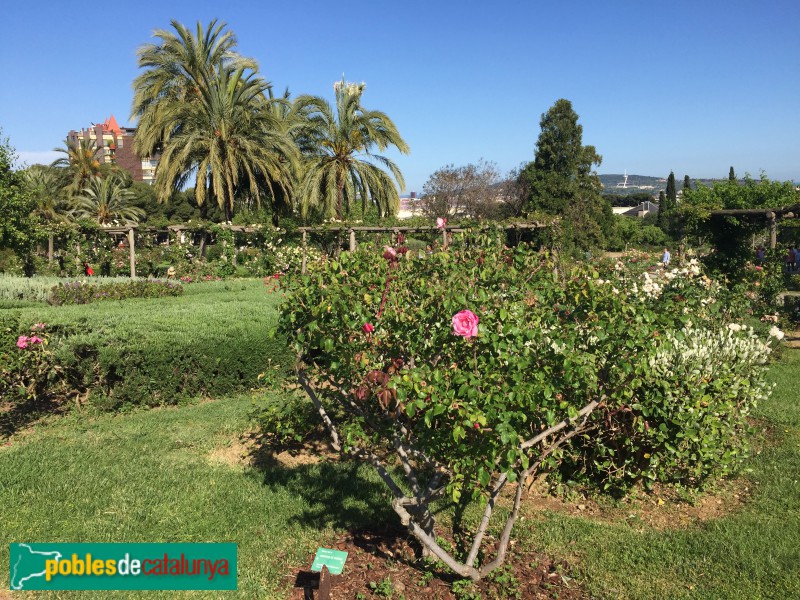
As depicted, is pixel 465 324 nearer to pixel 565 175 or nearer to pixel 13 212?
pixel 13 212

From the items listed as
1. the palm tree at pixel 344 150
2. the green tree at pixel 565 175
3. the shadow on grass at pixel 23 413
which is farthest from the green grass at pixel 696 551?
the green tree at pixel 565 175

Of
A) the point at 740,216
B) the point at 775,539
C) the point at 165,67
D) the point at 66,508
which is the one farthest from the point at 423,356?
the point at 165,67

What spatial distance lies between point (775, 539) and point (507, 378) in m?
2.25

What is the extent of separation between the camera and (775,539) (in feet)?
12.0

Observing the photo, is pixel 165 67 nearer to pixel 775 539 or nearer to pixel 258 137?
pixel 258 137

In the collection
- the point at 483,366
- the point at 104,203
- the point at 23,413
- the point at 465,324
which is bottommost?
the point at 23,413

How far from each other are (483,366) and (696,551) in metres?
1.92

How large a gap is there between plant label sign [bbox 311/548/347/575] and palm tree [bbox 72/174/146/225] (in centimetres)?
3150

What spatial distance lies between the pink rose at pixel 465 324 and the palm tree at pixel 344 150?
19.9 meters

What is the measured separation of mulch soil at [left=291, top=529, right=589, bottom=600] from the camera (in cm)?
306

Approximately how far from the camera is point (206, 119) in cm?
2188

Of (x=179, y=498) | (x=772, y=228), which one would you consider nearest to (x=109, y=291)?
(x=179, y=498)

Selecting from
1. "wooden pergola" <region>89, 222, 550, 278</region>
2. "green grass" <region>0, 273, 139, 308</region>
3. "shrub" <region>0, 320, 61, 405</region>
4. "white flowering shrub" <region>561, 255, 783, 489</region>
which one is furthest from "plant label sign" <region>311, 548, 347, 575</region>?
"wooden pergola" <region>89, 222, 550, 278</region>
